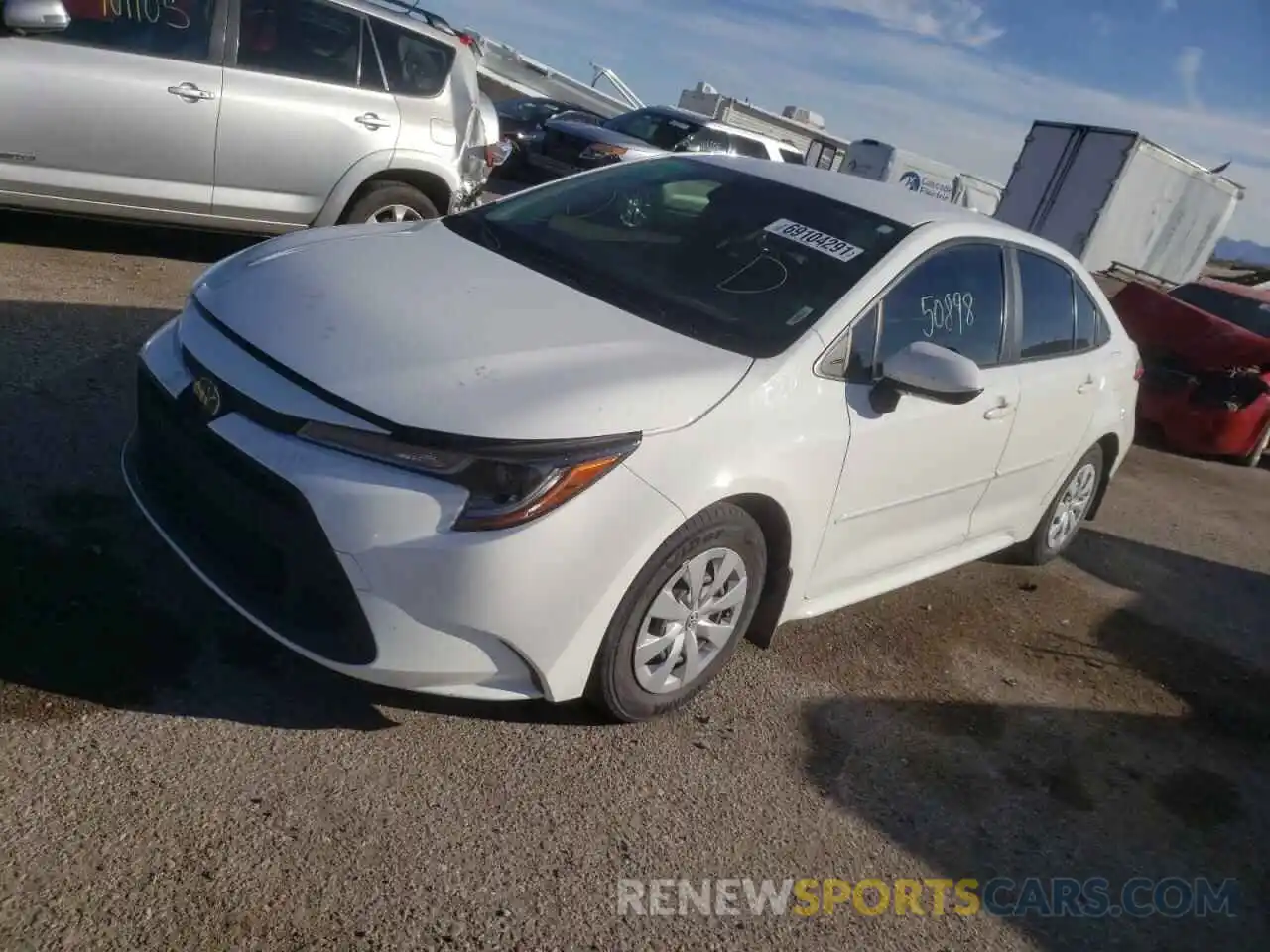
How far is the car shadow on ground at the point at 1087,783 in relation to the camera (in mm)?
3270

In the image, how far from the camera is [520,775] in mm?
3080

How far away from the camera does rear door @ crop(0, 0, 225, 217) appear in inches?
231

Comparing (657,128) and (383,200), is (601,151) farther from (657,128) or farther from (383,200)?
(383,200)

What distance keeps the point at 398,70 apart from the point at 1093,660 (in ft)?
17.9

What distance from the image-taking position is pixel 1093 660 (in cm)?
485

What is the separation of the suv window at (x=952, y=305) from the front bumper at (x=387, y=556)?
1.27m

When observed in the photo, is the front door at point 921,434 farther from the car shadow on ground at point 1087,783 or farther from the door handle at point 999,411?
the car shadow on ground at point 1087,783

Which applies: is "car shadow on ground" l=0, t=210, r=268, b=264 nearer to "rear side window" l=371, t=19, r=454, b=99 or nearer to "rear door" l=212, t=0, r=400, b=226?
"rear door" l=212, t=0, r=400, b=226

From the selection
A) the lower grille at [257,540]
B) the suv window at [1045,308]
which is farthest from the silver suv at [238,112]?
the suv window at [1045,308]

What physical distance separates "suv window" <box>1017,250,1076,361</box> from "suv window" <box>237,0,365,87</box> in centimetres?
444

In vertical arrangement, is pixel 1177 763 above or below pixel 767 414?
below

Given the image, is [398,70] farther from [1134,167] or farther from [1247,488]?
[1134,167]

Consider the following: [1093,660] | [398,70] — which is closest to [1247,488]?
[1093,660]

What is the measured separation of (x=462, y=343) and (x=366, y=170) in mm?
4494
